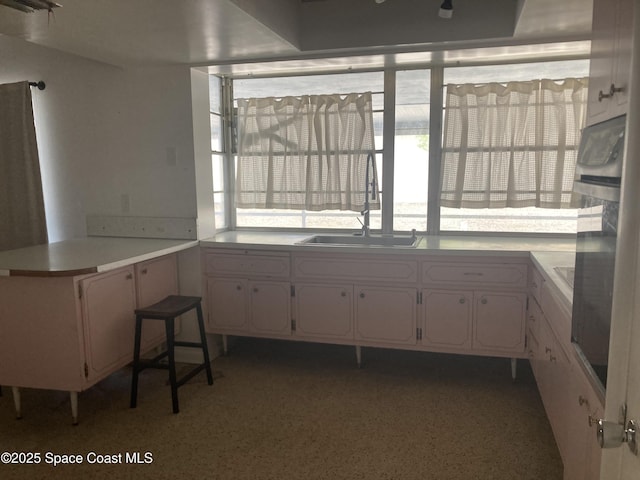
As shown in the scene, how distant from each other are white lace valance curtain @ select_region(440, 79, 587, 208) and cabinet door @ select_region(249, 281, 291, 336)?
4.36 ft

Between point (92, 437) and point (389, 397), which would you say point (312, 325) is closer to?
point (389, 397)

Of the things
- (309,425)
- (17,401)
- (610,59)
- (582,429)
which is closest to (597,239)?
(610,59)

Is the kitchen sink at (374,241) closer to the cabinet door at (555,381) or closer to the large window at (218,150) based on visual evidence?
the large window at (218,150)

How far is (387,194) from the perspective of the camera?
3.63m

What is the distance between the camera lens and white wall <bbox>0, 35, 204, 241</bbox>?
340 centimetres

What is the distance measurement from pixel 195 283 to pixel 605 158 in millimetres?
2858

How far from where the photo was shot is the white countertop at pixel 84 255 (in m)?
2.40

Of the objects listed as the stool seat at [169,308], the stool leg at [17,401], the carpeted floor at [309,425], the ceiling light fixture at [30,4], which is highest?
the ceiling light fixture at [30,4]

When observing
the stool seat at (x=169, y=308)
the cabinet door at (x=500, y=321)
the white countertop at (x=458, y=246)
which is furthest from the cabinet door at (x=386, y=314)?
the stool seat at (x=169, y=308)

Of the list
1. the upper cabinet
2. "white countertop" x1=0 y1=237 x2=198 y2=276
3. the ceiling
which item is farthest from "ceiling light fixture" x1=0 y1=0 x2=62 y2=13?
the upper cabinet

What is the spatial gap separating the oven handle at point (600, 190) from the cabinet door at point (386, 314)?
1776 mm

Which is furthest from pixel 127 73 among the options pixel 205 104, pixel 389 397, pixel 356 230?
pixel 389 397

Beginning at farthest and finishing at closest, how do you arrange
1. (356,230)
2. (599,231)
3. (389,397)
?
1. (356,230)
2. (389,397)
3. (599,231)

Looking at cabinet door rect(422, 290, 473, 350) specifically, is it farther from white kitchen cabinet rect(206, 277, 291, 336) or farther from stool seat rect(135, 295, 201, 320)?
stool seat rect(135, 295, 201, 320)
